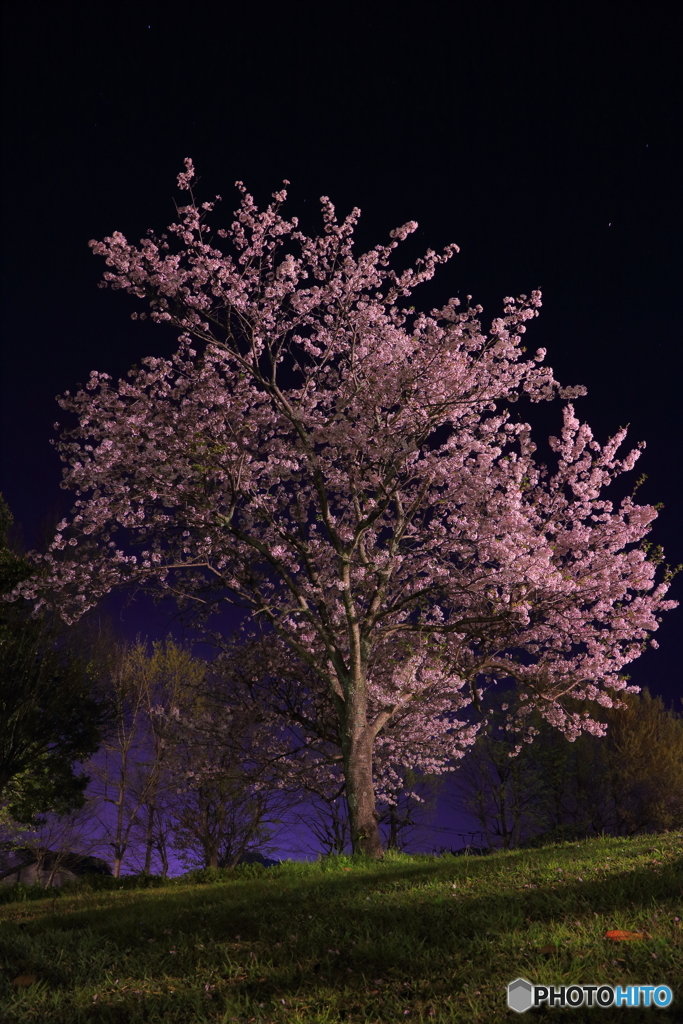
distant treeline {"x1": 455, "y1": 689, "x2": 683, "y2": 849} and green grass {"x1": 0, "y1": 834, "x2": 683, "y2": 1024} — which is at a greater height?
distant treeline {"x1": 455, "y1": 689, "x2": 683, "y2": 849}

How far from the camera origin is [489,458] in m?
13.0

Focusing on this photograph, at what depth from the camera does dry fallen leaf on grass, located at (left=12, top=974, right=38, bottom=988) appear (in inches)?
208

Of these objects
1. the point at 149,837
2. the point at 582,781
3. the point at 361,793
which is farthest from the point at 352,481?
the point at 582,781

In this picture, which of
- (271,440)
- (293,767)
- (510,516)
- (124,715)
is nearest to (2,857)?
(124,715)

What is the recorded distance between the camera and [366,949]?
526cm

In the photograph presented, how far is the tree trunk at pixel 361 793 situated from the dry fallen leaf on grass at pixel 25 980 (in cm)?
715

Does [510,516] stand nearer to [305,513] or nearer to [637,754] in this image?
[305,513]

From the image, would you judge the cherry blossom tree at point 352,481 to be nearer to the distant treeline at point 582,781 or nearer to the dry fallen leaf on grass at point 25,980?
the dry fallen leaf on grass at point 25,980

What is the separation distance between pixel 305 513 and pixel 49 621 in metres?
9.49

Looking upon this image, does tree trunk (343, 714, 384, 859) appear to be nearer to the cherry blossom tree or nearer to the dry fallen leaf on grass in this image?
the cherry blossom tree

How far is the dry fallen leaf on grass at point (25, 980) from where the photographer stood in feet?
17.4

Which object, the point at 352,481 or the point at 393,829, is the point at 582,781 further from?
the point at 352,481

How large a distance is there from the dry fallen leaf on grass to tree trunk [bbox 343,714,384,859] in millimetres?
7145

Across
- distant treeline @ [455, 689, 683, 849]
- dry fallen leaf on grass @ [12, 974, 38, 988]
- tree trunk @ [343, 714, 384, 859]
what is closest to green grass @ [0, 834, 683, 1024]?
dry fallen leaf on grass @ [12, 974, 38, 988]
